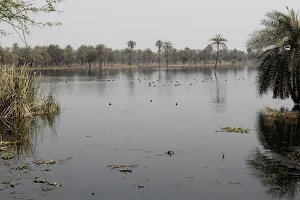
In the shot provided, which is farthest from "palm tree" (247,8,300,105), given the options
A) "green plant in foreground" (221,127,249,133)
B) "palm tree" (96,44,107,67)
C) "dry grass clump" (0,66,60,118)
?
"palm tree" (96,44,107,67)

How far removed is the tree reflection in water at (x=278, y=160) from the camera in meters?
11.7

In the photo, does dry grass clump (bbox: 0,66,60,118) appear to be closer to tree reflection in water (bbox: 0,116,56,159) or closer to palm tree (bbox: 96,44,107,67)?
tree reflection in water (bbox: 0,116,56,159)

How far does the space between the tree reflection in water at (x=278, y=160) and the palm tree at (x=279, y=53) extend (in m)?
5.29

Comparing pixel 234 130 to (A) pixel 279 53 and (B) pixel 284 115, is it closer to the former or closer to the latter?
(B) pixel 284 115

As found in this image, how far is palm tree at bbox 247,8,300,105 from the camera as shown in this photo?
26.4m

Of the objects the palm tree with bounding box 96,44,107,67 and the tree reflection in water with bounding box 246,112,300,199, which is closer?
the tree reflection in water with bounding box 246,112,300,199

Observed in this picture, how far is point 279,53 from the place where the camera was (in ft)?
87.8

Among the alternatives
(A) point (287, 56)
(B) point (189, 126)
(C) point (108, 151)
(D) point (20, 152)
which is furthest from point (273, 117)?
(D) point (20, 152)

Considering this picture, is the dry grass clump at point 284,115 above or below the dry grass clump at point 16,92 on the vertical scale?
below

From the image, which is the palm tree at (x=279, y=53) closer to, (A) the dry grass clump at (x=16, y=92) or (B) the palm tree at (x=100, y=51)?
(A) the dry grass clump at (x=16, y=92)

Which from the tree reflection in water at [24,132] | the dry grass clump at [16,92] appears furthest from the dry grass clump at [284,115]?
the dry grass clump at [16,92]

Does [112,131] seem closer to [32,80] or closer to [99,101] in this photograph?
[32,80]

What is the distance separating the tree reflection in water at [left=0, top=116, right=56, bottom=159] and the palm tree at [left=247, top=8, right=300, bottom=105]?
17.8 m

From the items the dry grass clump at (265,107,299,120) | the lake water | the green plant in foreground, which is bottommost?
the lake water
